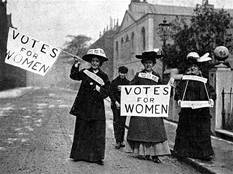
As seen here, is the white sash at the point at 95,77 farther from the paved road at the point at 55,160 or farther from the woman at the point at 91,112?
the paved road at the point at 55,160

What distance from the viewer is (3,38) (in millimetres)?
51625

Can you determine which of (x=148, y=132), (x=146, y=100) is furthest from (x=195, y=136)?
(x=146, y=100)

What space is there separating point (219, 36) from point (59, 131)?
38.8 feet

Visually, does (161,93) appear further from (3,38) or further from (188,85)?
(3,38)

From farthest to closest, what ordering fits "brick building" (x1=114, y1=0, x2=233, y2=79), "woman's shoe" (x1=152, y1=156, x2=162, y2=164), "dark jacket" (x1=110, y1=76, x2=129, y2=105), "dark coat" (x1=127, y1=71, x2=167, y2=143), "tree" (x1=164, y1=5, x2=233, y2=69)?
1. "brick building" (x1=114, y1=0, x2=233, y2=79)
2. "tree" (x1=164, y1=5, x2=233, y2=69)
3. "dark jacket" (x1=110, y1=76, x2=129, y2=105)
4. "woman's shoe" (x1=152, y1=156, x2=162, y2=164)
5. "dark coat" (x1=127, y1=71, x2=167, y2=143)

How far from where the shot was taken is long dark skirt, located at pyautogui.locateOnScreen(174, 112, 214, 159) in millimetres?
6570

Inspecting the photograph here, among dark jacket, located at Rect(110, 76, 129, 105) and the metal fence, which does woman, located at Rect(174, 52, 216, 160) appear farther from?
the metal fence

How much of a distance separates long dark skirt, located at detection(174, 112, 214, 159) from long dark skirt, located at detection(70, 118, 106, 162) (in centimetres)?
151

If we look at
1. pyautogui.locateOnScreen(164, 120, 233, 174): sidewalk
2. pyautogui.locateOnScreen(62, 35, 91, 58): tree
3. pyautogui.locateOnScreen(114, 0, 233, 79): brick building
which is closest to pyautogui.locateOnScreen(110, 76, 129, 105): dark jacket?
pyautogui.locateOnScreen(164, 120, 233, 174): sidewalk

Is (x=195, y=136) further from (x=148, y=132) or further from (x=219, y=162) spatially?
(x=148, y=132)

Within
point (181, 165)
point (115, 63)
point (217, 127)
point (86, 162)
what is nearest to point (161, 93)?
point (181, 165)

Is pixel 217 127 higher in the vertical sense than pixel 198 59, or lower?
lower

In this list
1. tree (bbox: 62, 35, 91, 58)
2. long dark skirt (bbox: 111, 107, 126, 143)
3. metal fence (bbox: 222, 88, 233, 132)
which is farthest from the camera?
tree (bbox: 62, 35, 91, 58)

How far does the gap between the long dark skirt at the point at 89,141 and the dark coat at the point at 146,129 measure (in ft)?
1.87
